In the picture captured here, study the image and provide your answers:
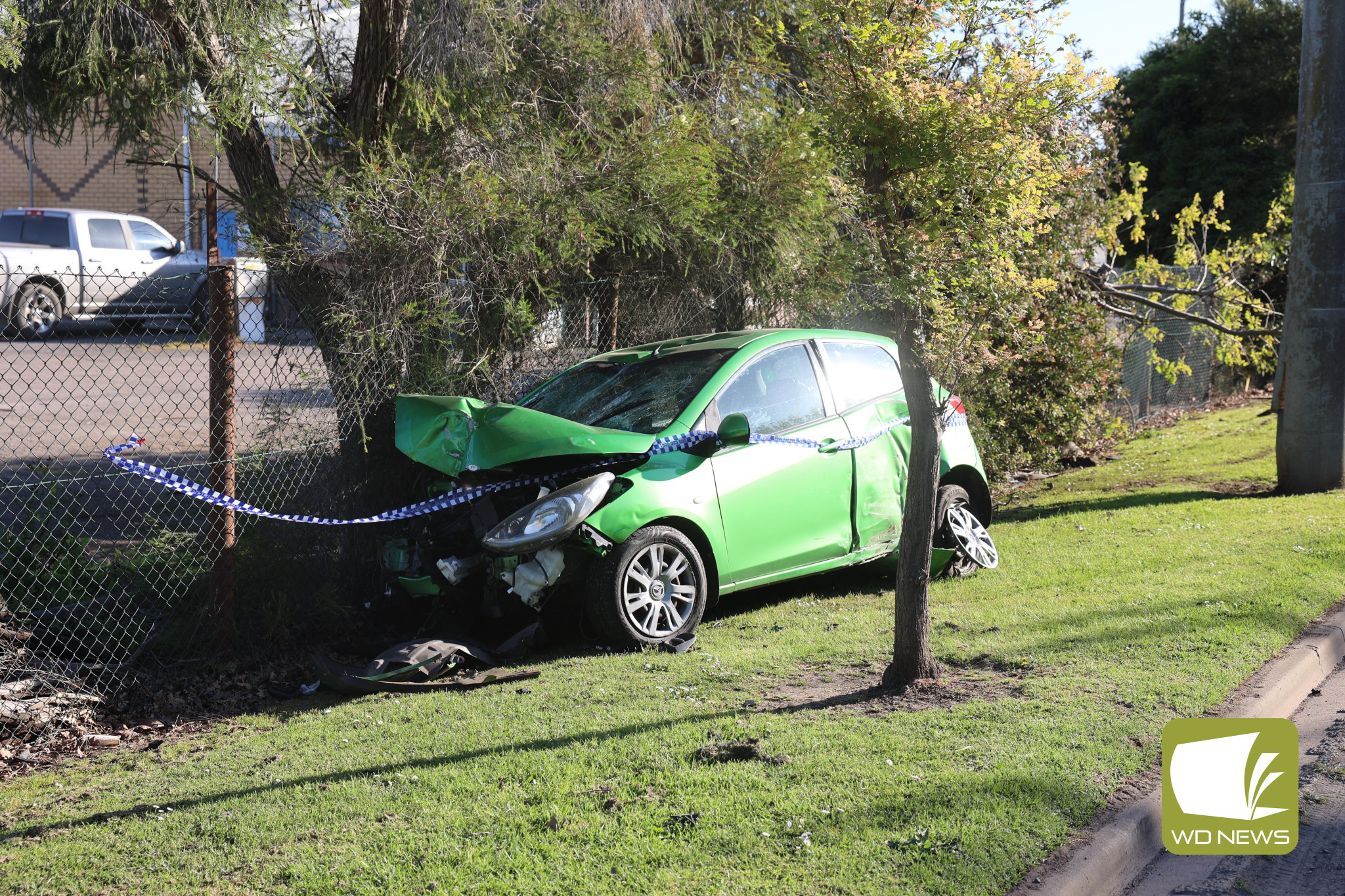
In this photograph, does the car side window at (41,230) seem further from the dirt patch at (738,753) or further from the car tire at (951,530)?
the dirt patch at (738,753)

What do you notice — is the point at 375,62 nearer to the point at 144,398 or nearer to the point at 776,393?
the point at 776,393

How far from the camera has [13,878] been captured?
3.41 metres

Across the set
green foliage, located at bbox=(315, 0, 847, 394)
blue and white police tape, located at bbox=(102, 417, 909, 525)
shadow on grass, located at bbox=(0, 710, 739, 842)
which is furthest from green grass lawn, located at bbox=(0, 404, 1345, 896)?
green foliage, located at bbox=(315, 0, 847, 394)

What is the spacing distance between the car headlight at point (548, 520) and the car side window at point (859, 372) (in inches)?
81.1

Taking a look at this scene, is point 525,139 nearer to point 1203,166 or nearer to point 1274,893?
point 1274,893

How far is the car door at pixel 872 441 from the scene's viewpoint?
6.89 meters

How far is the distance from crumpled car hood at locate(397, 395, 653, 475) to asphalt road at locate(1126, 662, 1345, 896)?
3271mm

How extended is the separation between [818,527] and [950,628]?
101cm

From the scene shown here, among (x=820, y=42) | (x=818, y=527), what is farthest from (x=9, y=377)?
(x=820, y=42)

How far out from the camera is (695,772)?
4.03 meters

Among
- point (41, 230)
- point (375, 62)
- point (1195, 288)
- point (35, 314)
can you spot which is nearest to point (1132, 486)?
point (1195, 288)

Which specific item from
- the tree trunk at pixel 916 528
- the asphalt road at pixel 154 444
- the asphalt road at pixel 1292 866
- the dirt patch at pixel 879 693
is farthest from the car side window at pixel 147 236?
the asphalt road at pixel 1292 866

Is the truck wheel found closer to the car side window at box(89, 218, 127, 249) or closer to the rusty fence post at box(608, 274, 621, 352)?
→ the rusty fence post at box(608, 274, 621, 352)

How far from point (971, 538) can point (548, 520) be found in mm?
3325
